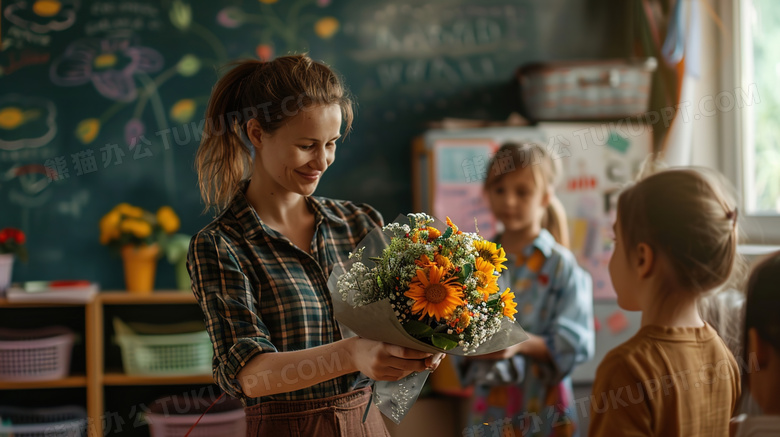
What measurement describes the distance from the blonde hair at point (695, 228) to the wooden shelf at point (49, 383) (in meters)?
2.80

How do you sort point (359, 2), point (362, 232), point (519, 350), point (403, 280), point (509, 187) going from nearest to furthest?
point (403, 280), point (362, 232), point (519, 350), point (509, 187), point (359, 2)

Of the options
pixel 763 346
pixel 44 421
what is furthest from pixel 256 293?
pixel 44 421

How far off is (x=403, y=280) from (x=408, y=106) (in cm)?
282

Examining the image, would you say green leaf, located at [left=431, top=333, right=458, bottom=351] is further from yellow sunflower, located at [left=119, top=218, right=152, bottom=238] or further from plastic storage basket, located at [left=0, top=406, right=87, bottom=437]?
plastic storage basket, located at [left=0, top=406, right=87, bottom=437]

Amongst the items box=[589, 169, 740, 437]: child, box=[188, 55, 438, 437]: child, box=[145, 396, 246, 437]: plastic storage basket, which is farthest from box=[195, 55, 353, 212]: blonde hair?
box=[145, 396, 246, 437]: plastic storage basket

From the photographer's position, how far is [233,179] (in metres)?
1.49

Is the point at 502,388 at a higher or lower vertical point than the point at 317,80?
lower

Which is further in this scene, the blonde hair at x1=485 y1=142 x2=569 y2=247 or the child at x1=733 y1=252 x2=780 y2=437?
the blonde hair at x1=485 y1=142 x2=569 y2=247

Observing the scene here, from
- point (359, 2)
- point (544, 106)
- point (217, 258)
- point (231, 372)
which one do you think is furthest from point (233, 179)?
point (359, 2)

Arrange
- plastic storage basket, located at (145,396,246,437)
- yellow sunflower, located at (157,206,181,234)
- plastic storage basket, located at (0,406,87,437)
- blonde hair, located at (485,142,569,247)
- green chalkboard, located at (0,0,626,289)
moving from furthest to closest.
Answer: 1. green chalkboard, located at (0,0,626,289)
2. yellow sunflower, located at (157,206,181,234)
3. plastic storage basket, located at (0,406,87,437)
4. plastic storage basket, located at (145,396,246,437)
5. blonde hair, located at (485,142,569,247)

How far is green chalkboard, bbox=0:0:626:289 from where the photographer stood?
3588mm

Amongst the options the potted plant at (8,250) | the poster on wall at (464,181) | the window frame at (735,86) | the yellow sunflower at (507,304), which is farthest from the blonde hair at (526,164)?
the potted plant at (8,250)

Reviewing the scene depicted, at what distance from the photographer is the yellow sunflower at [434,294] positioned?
1118 mm

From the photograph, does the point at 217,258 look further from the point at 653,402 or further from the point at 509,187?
the point at 509,187
